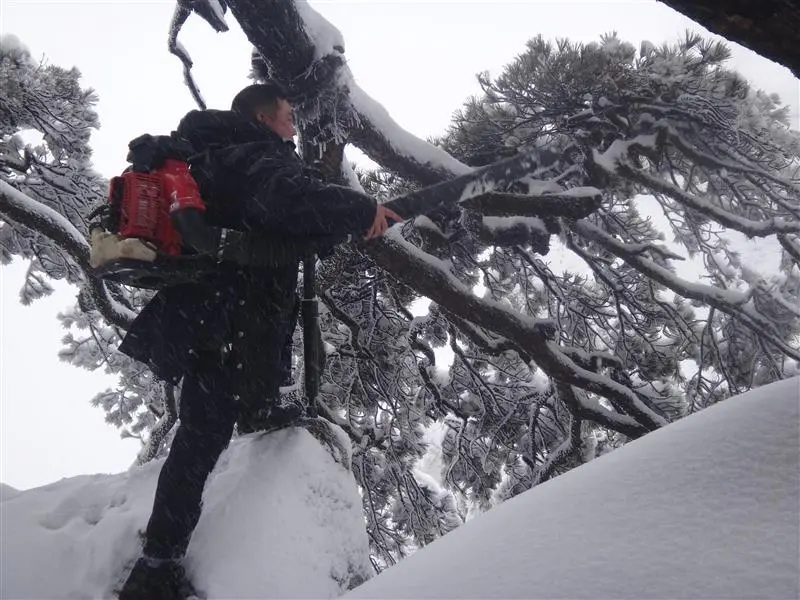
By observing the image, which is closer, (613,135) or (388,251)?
(388,251)

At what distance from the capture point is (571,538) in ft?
3.68

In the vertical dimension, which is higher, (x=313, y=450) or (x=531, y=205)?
(x=531, y=205)

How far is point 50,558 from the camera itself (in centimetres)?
209

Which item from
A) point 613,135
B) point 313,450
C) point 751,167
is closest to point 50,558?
point 313,450

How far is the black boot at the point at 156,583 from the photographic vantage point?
1911 mm

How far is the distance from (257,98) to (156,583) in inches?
81.5

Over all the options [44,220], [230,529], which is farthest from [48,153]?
[230,529]

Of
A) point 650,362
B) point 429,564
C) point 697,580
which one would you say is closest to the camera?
point 697,580

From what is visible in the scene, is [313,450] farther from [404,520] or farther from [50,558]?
[404,520]

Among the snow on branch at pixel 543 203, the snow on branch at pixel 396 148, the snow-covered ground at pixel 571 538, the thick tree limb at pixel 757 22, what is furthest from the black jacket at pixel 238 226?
the snow on branch at pixel 543 203

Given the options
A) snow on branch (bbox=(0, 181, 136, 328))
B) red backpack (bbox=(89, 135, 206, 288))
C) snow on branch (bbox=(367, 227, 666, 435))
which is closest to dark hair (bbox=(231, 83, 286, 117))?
red backpack (bbox=(89, 135, 206, 288))

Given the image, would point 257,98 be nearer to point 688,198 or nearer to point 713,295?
point 688,198

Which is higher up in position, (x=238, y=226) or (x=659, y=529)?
(x=238, y=226)

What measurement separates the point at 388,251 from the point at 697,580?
10.0ft
